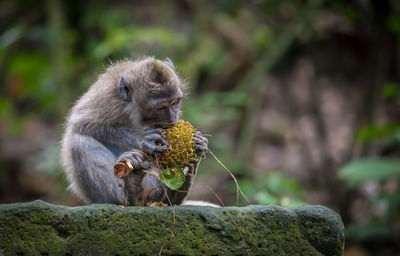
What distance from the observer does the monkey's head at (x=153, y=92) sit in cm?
481

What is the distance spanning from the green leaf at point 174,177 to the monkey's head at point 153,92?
53 centimetres

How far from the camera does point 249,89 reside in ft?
35.0

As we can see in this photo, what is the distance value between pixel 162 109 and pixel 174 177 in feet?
2.79

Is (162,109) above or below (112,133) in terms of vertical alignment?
above

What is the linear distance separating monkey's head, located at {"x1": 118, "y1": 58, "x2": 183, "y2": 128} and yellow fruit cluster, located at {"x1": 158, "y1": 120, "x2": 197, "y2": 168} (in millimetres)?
372

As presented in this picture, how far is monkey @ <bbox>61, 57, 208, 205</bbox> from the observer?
14.3 feet

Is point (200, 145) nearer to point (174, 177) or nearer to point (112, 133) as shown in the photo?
point (174, 177)

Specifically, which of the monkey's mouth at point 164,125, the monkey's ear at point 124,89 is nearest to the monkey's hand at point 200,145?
the monkey's mouth at point 164,125

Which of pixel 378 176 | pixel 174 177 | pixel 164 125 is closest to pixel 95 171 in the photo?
pixel 164 125

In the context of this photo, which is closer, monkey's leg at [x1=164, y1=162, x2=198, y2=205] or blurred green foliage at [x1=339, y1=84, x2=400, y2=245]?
monkey's leg at [x1=164, y1=162, x2=198, y2=205]

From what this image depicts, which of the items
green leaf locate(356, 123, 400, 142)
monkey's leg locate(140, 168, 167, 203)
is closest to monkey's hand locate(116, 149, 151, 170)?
monkey's leg locate(140, 168, 167, 203)

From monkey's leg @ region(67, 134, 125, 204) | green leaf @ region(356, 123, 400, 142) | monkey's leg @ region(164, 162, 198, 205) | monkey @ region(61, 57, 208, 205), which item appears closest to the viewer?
monkey @ region(61, 57, 208, 205)

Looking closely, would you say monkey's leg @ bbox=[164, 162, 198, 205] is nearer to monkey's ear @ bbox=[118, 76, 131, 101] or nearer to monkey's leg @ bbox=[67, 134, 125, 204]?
monkey's leg @ bbox=[67, 134, 125, 204]

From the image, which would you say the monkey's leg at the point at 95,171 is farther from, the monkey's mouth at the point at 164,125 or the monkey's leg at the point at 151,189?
the monkey's mouth at the point at 164,125
